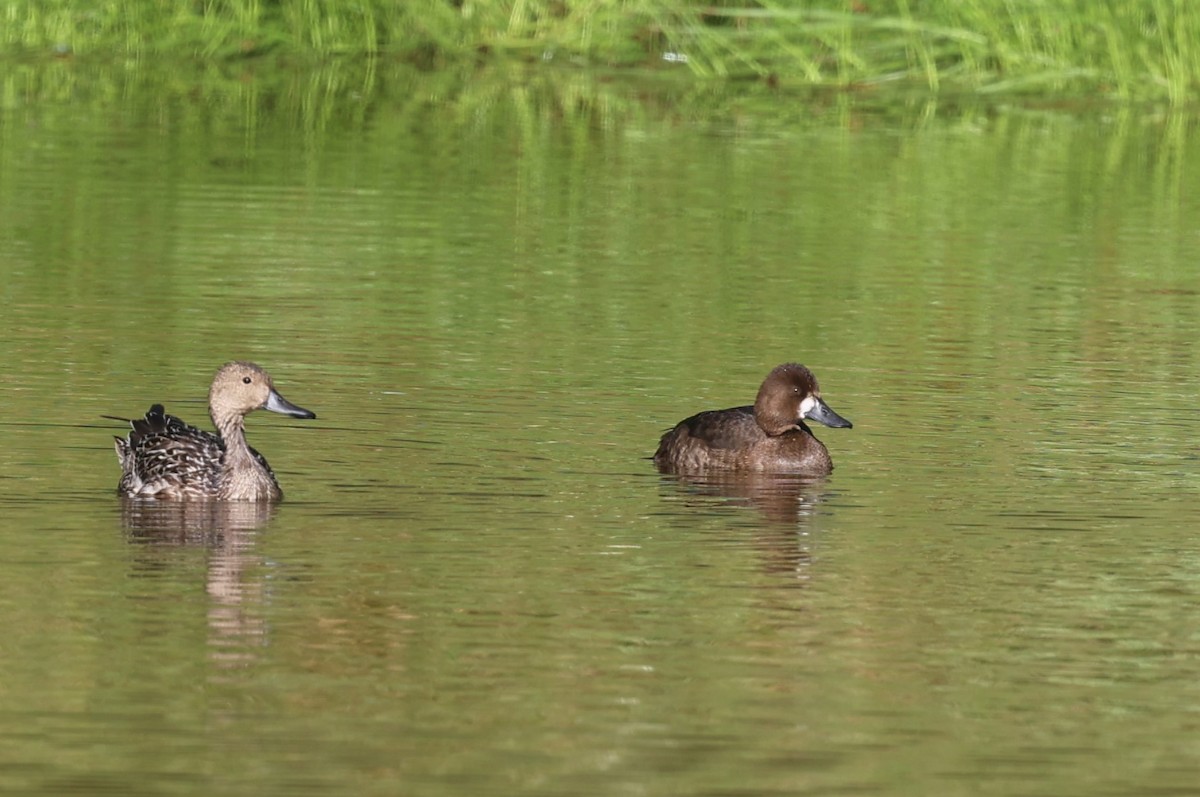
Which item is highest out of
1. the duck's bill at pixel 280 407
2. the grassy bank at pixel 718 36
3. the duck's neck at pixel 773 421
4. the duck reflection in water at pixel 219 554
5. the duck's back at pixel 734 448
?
the grassy bank at pixel 718 36

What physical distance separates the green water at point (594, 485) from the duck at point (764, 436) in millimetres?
210

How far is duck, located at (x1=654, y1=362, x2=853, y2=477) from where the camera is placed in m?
12.3

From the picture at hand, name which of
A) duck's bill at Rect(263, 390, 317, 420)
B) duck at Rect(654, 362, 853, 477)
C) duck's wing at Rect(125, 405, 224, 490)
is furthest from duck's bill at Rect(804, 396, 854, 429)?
duck's wing at Rect(125, 405, 224, 490)

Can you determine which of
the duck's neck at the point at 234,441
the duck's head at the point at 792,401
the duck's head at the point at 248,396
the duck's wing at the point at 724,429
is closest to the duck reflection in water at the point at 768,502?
the duck's wing at the point at 724,429

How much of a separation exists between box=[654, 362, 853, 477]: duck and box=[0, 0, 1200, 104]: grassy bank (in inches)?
592

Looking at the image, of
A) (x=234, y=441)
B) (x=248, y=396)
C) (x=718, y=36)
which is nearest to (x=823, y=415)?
(x=248, y=396)

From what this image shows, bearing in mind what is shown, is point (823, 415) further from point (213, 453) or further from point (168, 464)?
point (168, 464)

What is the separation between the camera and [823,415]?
42.0 feet

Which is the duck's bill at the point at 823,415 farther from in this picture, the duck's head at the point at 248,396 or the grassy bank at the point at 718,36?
the grassy bank at the point at 718,36

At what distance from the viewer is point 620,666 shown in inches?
333

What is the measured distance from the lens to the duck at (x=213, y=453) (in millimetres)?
11023

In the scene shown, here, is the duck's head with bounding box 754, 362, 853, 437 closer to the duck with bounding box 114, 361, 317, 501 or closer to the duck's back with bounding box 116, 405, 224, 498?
the duck with bounding box 114, 361, 317, 501

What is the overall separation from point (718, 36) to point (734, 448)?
17.2m

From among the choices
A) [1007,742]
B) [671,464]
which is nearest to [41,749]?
[1007,742]
